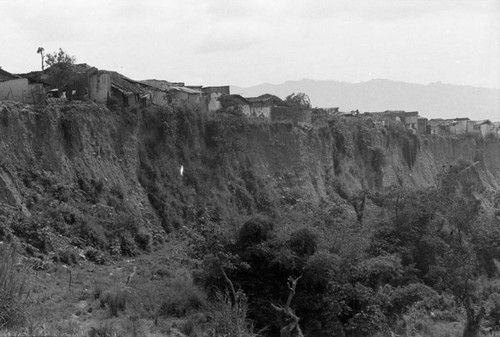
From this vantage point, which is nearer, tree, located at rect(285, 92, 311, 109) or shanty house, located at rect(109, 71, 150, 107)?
shanty house, located at rect(109, 71, 150, 107)

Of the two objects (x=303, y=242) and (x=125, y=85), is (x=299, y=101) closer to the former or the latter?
(x=125, y=85)

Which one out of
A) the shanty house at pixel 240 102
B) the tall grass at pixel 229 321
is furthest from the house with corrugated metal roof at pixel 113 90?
the tall grass at pixel 229 321

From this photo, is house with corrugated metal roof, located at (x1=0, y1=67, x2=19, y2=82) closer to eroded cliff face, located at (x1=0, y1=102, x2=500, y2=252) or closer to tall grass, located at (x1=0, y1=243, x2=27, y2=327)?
eroded cliff face, located at (x1=0, y1=102, x2=500, y2=252)

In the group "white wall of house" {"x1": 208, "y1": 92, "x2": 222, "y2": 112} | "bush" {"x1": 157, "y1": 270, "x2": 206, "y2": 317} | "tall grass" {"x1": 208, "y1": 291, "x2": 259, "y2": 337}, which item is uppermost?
"white wall of house" {"x1": 208, "y1": 92, "x2": 222, "y2": 112}

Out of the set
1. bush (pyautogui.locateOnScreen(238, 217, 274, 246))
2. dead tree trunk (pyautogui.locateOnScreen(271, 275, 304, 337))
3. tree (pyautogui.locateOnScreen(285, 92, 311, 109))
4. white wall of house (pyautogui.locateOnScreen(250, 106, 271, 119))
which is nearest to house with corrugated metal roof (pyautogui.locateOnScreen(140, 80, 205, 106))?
white wall of house (pyautogui.locateOnScreen(250, 106, 271, 119))

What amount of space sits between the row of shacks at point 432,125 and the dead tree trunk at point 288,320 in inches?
1219

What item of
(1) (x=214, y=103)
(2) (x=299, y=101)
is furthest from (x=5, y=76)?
(2) (x=299, y=101)

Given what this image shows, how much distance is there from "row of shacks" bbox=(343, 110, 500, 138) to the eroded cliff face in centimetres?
877

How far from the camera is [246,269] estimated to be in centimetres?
1959

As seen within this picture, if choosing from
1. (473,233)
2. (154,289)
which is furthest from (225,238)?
(473,233)

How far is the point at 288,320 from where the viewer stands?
1720cm

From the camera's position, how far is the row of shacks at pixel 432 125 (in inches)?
2005

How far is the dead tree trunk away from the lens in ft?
52.5

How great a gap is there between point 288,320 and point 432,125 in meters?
42.2
